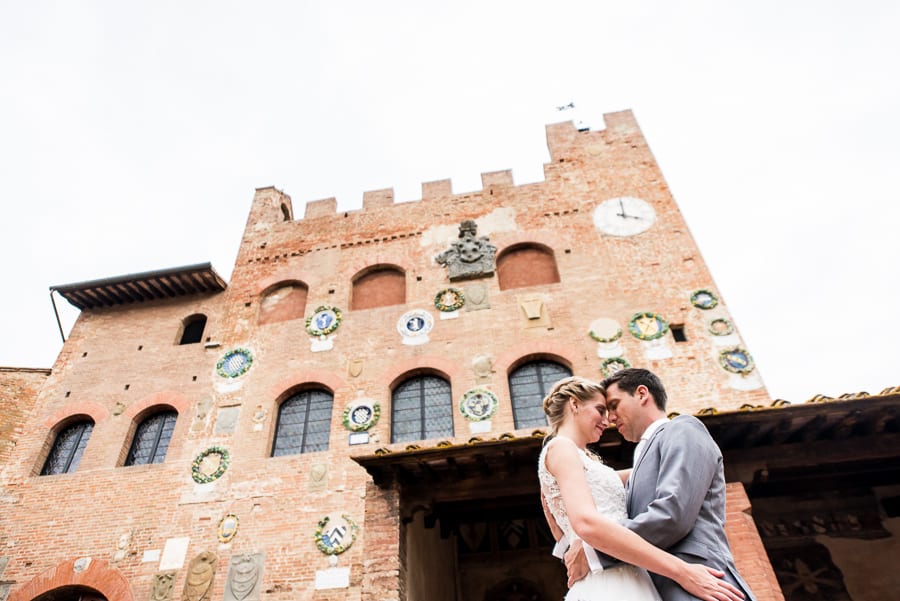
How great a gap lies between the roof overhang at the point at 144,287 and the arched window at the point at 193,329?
25.8 inches

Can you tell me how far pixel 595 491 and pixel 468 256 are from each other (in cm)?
1059

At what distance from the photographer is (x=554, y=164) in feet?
47.1

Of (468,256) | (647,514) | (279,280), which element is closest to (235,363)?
(279,280)

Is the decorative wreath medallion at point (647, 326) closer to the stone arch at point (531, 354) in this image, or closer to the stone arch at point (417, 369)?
the stone arch at point (531, 354)

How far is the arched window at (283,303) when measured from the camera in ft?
42.6

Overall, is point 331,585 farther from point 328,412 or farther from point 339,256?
point 339,256

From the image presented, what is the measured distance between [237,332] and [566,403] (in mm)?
11281

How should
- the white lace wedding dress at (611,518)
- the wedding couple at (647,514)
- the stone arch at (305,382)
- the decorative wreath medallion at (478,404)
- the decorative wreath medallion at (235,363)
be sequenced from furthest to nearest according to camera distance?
the decorative wreath medallion at (235,363) < the stone arch at (305,382) < the decorative wreath medallion at (478,404) < the white lace wedding dress at (611,518) < the wedding couple at (647,514)

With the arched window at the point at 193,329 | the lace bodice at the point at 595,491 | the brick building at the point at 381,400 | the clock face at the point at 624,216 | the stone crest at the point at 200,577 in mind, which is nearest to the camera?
the lace bodice at the point at 595,491

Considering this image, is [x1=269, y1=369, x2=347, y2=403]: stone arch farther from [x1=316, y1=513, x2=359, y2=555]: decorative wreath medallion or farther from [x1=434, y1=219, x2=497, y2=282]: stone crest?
[x1=434, y1=219, x2=497, y2=282]: stone crest

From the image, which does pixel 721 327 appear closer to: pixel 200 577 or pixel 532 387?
pixel 532 387

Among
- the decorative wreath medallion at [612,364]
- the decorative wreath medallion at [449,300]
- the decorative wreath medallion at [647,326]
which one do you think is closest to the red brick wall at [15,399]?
the decorative wreath medallion at [449,300]

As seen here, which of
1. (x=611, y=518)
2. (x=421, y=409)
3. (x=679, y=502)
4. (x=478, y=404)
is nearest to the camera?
(x=679, y=502)

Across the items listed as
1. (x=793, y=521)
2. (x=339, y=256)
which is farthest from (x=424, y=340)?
(x=793, y=521)
